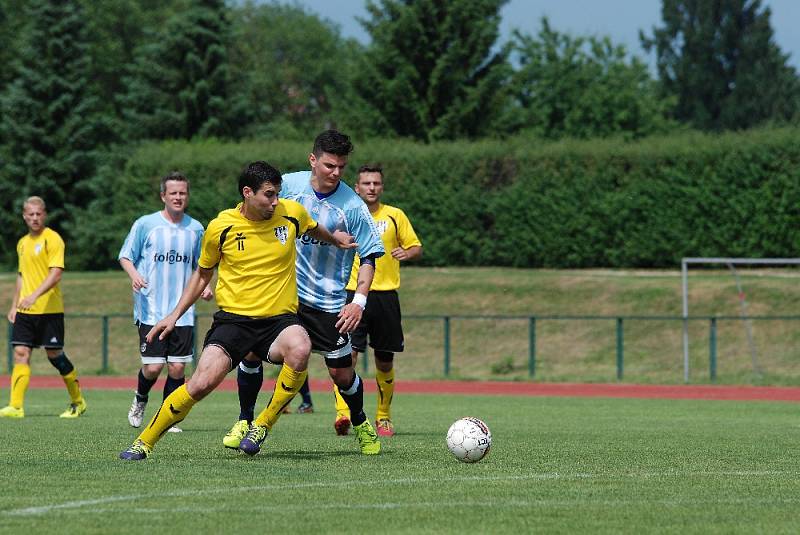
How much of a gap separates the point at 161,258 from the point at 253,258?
3790 millimetres

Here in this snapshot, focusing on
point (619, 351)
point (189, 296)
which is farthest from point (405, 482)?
point (619, 351)

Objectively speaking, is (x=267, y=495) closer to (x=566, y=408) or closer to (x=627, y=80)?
(x=566, y=408)

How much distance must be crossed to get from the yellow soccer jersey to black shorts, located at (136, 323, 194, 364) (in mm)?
1616

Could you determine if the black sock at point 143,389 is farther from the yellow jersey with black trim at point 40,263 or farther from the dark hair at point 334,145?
the dark hair at point 334,145

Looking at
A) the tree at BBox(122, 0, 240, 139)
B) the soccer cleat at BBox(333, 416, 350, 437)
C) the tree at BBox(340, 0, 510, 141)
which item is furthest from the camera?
the tree at BBox(122, 0, 240, 139)

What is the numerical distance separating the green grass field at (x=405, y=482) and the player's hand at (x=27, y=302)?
5.21 feet

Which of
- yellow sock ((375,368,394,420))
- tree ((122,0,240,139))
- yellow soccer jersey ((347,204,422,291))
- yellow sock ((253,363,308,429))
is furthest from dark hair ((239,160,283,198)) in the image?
tree ((122,0,240,139))

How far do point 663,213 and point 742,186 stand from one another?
79.6 inches

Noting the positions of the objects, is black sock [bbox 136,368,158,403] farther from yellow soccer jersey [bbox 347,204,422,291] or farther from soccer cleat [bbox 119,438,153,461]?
soccer cleat [bbox 119,438,153,461]

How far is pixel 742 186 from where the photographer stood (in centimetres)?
3441

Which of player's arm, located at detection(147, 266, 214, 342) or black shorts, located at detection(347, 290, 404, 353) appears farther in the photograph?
black shorts, located at detection(347, 290, 404, 353)

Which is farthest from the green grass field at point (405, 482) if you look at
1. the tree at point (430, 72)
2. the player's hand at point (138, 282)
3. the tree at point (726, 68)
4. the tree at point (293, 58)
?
the tree at point (726, 68)

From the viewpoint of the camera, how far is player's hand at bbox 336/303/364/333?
9.64 metres

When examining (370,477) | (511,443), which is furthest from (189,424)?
(370,477)
